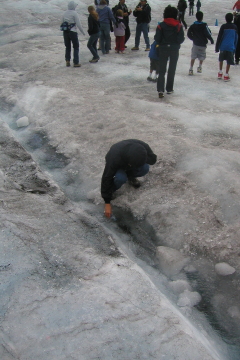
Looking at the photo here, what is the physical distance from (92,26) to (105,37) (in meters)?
1.25

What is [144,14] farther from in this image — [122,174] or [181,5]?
[122,174]

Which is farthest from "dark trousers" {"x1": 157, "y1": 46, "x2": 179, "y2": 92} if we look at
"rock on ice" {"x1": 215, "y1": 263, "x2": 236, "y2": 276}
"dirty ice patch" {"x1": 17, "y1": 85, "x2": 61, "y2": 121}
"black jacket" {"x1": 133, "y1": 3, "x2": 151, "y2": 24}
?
"rock on ice" {"x1": 215, "y1": 263, "x2": 236, "y2": 276}

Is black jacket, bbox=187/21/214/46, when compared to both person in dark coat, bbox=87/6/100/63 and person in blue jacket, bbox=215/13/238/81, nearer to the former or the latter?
person in blue jacket, bbox=215/13/238/81

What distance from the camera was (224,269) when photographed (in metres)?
3.46

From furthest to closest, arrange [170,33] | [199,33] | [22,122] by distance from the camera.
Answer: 1. [199,33]
2. [22,122]
3. [170,33]

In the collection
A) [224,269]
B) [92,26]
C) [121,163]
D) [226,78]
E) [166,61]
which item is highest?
[92,26]

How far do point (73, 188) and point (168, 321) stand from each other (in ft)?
8.58

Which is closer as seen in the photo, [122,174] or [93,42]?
[122,174]

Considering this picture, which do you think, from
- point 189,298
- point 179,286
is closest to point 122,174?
point 179,286

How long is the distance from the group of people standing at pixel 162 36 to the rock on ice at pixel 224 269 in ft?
14.5

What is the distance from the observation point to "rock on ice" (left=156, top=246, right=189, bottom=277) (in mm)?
3543

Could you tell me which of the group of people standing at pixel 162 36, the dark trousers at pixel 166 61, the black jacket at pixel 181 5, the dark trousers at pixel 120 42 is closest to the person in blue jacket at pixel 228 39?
the group of people standing at pixel 162 36

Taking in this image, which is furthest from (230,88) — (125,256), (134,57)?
(125,256)

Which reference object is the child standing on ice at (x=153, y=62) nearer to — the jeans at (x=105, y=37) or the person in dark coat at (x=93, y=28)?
the person in dark coat at (x=93, y=28)
